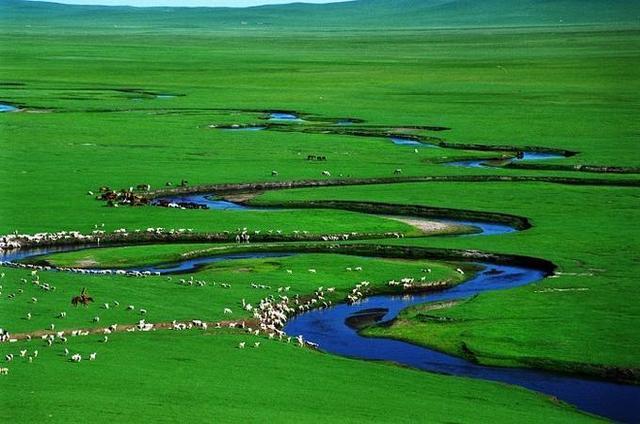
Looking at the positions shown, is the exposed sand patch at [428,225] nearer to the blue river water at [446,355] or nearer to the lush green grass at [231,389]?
the blue river water at [446,355]

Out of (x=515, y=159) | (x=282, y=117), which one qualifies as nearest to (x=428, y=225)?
(x=515, y=159)

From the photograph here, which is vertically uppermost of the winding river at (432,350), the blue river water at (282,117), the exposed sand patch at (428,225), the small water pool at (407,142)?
the winding river at (432,350)

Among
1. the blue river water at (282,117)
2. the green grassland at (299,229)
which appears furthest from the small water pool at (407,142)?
the blue river water at (282,117)

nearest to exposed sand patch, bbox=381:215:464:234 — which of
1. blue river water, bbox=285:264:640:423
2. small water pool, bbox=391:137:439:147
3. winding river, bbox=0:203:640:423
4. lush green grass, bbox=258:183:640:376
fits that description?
lush green grass, bbox=258:183:640:376

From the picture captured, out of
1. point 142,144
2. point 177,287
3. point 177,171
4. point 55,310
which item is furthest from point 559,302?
point 142,144

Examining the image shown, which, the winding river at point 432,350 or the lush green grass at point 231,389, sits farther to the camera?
the winding river at point 432,350

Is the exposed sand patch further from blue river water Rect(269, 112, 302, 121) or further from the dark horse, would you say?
blue river water Rect(269, 112, 302, 121)

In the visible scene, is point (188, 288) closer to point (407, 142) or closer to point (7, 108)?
point (407, 142)

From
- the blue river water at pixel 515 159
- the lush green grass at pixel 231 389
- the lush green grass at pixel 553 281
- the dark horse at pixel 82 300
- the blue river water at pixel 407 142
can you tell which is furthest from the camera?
the blue river water at pixel 407 142

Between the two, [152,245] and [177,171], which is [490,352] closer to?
[152,245]
